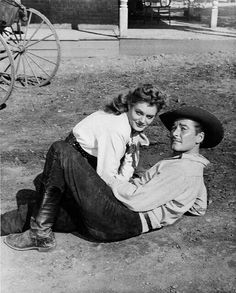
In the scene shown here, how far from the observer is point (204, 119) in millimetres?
3359

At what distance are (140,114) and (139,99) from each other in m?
0.11

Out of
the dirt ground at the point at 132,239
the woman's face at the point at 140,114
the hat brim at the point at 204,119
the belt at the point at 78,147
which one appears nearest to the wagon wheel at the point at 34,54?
the dirt ground at the point at 132,239

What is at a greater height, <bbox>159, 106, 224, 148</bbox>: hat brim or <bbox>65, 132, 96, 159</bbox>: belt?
<bbox>159, 106, 224, 148</bbox>: hat brim

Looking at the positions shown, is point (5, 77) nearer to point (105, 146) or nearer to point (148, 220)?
point (105, 146)

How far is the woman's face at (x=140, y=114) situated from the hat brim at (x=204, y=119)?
13cm

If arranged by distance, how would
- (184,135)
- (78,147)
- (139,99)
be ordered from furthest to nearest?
(78,147)
(139,99)
(184,135)

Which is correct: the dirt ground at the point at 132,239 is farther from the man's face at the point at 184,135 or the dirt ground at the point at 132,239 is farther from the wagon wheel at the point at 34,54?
the man's face at the point at 184,135

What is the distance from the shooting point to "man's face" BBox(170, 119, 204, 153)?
3430mm

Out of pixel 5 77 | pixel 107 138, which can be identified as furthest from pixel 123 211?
pixel 5 77

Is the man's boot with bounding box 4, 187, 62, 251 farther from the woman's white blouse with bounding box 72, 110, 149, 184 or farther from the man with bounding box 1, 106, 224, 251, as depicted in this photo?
the woman's white blouse with bounding box 72, 110, 149, 184

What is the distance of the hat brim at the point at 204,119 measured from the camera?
132 inches

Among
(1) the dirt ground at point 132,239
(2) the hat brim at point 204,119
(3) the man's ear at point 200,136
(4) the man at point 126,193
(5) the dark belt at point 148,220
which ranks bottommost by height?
(1) the dirt ground at point 132,239

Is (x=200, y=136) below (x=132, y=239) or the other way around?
the other way around

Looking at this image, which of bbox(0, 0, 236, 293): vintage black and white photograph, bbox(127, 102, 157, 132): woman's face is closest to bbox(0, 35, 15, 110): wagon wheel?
bbox(0, 0, 236, 293): vintage black and white photograph
